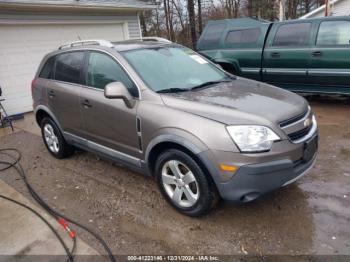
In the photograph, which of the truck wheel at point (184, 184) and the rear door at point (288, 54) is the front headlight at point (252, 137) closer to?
the truck wheel at point (184, 184)

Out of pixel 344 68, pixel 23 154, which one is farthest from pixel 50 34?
pixel 344 68

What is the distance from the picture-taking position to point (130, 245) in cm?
287

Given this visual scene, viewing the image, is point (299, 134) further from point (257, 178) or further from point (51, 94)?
point (51, 94)

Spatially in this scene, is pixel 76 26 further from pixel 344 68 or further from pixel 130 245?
pixel 130 245

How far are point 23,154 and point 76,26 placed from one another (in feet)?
17.9

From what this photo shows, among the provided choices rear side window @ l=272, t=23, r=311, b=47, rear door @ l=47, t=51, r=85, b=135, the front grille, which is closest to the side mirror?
rear door @ l=47, t=51, r=85, b=135

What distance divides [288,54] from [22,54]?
22.0ft

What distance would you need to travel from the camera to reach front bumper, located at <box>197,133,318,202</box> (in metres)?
2.62

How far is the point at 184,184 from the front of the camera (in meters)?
3.05

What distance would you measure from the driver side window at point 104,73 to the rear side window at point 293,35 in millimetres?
4606

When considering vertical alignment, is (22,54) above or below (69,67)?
below

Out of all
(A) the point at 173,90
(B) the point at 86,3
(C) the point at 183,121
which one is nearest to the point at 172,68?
(A) the point at 173,90

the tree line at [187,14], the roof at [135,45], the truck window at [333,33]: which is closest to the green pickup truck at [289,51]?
the truck window at [333,33]

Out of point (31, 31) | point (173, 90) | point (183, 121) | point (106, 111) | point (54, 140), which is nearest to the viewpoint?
point (183, 121)
